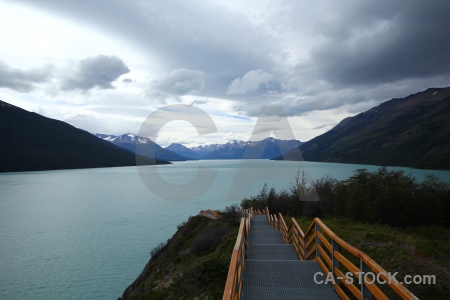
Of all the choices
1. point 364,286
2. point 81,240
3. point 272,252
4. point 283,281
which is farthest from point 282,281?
point 81,240

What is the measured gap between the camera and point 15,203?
199ft

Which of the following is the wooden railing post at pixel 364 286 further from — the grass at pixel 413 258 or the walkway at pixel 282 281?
the grass at pixel 413 258


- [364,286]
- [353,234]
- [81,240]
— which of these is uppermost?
[364,286]

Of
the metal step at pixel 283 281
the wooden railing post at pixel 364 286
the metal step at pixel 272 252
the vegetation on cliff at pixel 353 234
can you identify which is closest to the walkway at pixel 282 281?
the metal step at pixel 283 281

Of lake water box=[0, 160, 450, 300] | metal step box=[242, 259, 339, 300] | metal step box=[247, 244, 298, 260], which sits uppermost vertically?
metal step box=[242, 259, 339, 300]

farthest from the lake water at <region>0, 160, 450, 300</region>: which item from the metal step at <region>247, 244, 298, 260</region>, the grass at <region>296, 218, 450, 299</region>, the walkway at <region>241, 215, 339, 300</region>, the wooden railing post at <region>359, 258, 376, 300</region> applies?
the wooden railing post at <region>359, 258, 376, 300</region>

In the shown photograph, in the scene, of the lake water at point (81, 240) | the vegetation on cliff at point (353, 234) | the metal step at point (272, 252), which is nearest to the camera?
the vegetation on cliff at point (353, 234)

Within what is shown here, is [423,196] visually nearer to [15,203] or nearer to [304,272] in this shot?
[304,272]

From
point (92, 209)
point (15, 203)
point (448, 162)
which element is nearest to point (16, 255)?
point (92, 209)

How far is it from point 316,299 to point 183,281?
5687mm

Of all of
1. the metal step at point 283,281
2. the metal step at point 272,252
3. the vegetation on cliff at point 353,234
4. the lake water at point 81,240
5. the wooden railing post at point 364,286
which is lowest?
the lake water at point 81,240

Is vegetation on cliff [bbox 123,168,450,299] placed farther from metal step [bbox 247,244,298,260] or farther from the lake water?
the lake water

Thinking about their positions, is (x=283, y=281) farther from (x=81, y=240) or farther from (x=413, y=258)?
(x=81, y=240)

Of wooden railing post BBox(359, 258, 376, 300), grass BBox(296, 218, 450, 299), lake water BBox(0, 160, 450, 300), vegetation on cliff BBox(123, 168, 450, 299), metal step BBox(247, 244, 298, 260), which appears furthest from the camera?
lake water BBox(0, 160, 450, 300)
